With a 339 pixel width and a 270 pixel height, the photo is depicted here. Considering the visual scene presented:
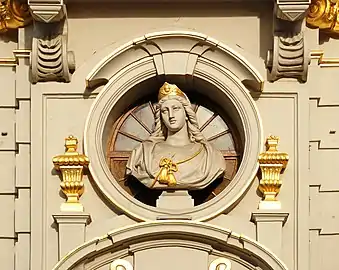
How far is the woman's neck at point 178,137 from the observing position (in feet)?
66.7

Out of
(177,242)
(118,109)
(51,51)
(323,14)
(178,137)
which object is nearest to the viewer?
(177,242)

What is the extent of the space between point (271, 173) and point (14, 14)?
10.7 feet

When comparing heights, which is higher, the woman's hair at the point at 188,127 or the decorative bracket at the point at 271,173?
the woman's hair at the point at 188,127

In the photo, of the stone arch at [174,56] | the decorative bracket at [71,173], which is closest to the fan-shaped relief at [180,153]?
the stone arch at [174,56]

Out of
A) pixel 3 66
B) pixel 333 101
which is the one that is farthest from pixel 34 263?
pixel 333 101

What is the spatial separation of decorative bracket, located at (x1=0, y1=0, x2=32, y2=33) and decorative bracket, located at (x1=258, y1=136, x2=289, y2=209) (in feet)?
9.68

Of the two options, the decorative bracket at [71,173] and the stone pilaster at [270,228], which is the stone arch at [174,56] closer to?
the decorative bracket at [71,173]

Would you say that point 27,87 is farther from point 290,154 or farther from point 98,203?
point 290,154

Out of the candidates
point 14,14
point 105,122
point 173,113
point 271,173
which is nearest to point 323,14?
point 271,173

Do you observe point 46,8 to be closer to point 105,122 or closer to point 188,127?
point 105,122

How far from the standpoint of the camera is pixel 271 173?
65.9ft

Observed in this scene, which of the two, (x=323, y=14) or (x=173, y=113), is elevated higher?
(x=323, y=14)

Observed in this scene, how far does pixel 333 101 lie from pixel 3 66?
11.8 ft

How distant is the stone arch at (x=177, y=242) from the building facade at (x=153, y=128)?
0.05ft
